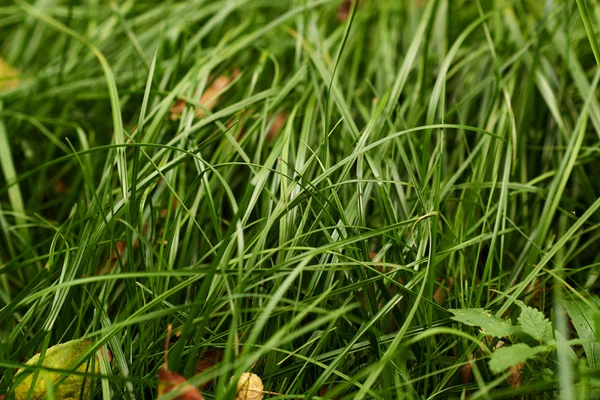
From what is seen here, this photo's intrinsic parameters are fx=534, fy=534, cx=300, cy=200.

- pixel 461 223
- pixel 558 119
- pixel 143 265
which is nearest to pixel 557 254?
pixel 461 223

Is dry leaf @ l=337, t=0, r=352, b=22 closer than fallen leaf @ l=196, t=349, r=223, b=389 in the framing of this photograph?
No

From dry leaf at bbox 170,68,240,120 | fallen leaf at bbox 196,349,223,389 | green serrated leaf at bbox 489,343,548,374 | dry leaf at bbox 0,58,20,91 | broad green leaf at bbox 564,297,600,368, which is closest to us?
green serrated leaf at bbox 489,343,548,374

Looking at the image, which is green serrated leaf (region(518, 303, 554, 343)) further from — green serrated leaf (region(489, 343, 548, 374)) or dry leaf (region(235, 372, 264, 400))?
dry leaf (region(235, 372, 264, 400))

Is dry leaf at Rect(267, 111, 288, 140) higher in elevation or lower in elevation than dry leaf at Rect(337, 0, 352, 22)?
lower

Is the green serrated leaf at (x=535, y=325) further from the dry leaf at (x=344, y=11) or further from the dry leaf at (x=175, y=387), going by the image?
the dry leaf at (x=344, y=11)

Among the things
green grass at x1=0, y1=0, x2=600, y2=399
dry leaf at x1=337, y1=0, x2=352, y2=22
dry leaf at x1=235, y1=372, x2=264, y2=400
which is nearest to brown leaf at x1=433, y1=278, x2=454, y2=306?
green grass at x1=0, y1=0, x2=600, y2=399

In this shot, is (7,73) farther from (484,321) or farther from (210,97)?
(484,321)
